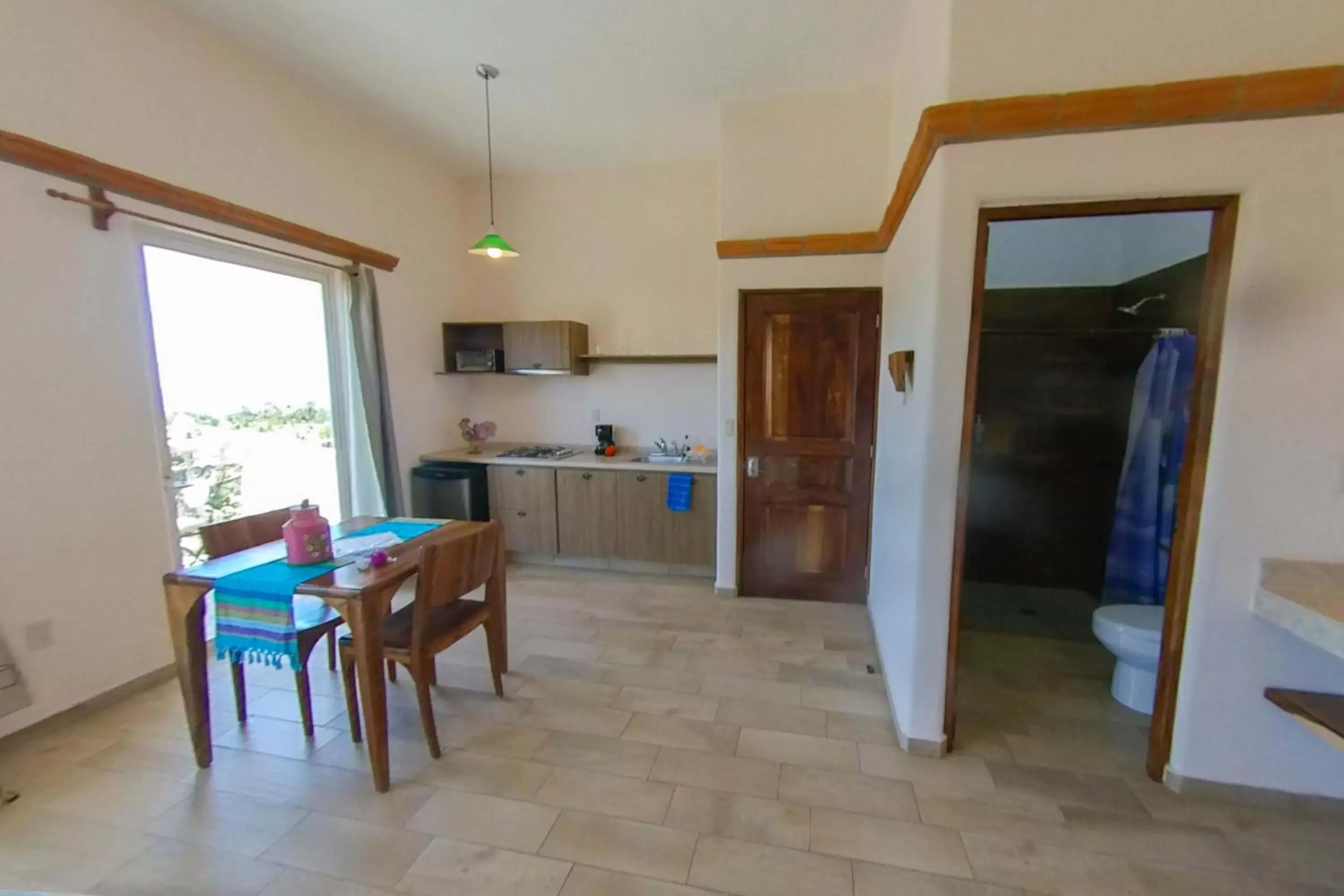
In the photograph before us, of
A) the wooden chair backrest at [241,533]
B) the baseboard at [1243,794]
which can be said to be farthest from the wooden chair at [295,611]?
the baseboard at [1243,794]

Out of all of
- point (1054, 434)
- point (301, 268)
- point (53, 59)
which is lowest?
point (1054, 434)

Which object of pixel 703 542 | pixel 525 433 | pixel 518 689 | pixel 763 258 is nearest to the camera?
pixel 518 689

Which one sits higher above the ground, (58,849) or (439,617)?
(439,617)

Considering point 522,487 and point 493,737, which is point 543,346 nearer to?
point 522,487

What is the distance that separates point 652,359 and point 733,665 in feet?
8.16

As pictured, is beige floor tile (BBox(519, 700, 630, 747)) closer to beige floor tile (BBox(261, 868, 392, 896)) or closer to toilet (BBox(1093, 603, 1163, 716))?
beige floor tile (BBox(261, 868, 392, 896))

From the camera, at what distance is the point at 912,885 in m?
1.54

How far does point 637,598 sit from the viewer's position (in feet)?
12.0

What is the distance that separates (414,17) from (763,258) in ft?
7.22

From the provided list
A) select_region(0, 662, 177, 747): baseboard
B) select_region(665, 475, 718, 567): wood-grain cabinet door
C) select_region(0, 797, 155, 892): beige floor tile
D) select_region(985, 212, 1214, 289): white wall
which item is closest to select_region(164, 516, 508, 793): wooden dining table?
select_region(0, 797, 155, 892): beige floor tile

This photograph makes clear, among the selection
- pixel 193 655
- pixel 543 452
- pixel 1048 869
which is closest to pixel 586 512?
pixel 543 452

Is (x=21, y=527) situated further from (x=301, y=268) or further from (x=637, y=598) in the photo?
(x=637, y=598)

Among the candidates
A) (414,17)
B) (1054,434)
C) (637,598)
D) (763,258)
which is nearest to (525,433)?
(637,598)

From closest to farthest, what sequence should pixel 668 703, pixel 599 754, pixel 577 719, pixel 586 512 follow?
pixel 599 754, pixel 577 719, pixel 668 703, pixel 586 512
